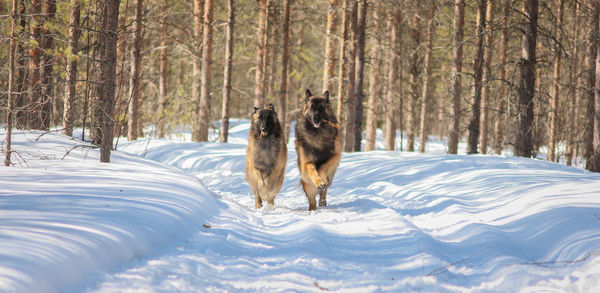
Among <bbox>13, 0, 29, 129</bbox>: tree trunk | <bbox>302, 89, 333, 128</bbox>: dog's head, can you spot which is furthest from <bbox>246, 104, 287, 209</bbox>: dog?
<bbox>13, 0, 29, 129</bbox>: tree trunk

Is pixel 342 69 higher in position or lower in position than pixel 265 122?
higher

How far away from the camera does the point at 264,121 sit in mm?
7184

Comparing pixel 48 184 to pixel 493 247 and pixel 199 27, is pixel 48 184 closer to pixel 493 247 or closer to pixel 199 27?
pixel 493 247

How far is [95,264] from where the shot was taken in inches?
115

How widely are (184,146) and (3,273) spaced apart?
14453mm

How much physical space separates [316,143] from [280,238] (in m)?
2.93

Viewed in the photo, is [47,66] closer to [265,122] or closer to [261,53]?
[265,122]

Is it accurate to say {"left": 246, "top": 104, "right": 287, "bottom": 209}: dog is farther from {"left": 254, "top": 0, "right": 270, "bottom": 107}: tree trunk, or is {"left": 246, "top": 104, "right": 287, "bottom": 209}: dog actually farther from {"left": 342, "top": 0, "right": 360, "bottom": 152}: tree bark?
{"left": 254, "top": 0, "right": 270, "bottom": 107}: tree trunk

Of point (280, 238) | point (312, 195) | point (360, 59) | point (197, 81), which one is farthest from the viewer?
point (197, 81)

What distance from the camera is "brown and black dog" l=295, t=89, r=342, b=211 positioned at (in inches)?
277

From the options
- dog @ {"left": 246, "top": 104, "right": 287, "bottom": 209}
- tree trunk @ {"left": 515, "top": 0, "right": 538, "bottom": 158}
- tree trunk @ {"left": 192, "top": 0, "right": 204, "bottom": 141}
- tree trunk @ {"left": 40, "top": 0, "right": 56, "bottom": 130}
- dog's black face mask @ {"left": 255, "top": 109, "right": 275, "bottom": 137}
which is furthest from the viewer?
tree trunk @ {"left": 192, "top": 0, "right": 204, "bottom": 141}

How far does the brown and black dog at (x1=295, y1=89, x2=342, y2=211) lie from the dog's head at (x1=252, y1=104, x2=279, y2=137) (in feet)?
1.55

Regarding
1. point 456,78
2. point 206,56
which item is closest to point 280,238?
point 456,78

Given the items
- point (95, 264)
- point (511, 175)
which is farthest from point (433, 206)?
point (95, 264)
